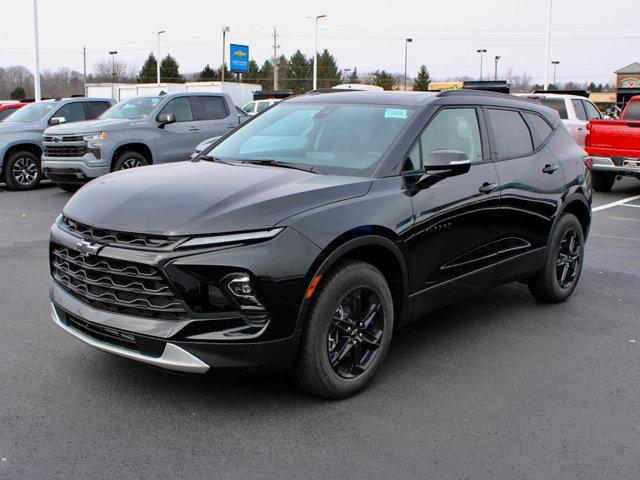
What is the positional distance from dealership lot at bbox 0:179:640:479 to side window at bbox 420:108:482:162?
1.40 meters

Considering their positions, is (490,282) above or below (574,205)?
below

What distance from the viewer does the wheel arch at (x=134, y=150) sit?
12633 millimetres

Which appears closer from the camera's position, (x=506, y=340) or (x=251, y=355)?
(x=251, y=355)

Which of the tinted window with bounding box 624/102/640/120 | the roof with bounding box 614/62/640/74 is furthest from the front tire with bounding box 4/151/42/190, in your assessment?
the roof with bounding box 614/62/640/74

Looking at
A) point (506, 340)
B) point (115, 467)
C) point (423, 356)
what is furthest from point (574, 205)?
point (115, 467)

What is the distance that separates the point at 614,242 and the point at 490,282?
475 centimetres

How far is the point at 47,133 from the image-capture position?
1295 centimetres

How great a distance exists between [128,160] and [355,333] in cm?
977

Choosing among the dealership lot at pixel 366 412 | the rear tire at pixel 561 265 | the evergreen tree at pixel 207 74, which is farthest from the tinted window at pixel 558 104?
the evergreen tree at pixel 207 74

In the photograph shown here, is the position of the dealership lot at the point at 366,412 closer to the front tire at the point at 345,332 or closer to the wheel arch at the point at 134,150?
the front tire at the point at 345,332

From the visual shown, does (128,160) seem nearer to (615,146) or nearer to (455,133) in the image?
(455,133)

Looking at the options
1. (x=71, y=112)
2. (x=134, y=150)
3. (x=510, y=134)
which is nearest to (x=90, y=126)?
(x=134, y=150)

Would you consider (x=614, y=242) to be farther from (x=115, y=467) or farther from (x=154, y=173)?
(x=115, y=467)

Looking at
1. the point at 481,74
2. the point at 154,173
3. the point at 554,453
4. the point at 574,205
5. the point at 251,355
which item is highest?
the point at 481,74
